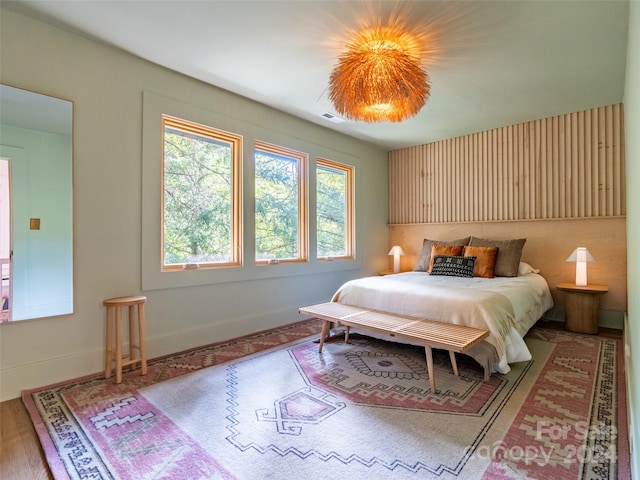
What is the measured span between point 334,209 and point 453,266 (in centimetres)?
180

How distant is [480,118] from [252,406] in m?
4.04

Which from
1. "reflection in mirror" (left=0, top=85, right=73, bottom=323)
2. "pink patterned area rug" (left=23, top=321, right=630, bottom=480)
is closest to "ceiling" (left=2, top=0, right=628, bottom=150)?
"reflection in mirror" (left=0, top=85, right=73, bottom=323)

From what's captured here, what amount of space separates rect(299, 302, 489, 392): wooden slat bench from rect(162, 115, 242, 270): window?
1180 mm

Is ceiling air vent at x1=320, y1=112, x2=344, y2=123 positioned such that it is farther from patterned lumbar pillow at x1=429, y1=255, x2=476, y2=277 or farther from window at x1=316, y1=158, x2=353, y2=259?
patterned lumbar pillow at x1=429, y1=255, x2=476, y2=277

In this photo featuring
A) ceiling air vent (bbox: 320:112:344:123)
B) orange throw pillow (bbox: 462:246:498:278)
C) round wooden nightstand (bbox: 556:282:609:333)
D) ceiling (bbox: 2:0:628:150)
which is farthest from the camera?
ceiling air vent (bbox: 320:112:344:123)

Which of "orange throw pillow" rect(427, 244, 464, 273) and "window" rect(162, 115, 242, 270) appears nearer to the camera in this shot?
"window" rect(162, 115, 242, 270)

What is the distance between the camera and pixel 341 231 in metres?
4.84

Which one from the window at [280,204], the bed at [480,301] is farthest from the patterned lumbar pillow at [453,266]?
the window at [280,204]

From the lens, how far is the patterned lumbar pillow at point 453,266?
3785mm

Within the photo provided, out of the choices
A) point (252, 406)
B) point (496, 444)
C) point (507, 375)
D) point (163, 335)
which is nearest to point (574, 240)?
point (507, 375)

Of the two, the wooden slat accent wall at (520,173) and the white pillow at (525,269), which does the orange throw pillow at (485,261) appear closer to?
the white pillow at (525,269)

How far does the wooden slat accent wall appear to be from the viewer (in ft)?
12.1

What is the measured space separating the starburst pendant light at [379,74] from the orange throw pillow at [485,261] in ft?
7.14

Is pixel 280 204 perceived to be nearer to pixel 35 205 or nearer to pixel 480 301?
pixel 35 205
